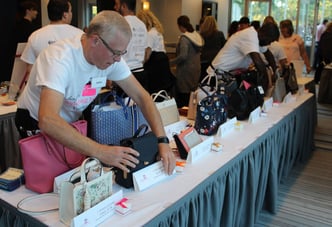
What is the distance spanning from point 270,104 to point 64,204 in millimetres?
2026

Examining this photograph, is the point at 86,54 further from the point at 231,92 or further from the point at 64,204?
the point at 231,92

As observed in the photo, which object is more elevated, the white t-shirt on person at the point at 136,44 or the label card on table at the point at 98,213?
the white t-shirt on person at the point at 136,44

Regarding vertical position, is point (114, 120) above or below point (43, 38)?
below

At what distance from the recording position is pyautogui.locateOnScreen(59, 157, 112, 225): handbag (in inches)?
43.7

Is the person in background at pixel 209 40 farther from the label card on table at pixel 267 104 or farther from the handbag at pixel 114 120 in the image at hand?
the handbag at pixel 114 120

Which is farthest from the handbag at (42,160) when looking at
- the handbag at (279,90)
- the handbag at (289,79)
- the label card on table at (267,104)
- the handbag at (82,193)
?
the handbag at (289,79)

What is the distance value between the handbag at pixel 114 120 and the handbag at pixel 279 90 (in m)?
1.56

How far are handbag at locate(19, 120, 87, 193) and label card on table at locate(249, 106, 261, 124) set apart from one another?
4.43ft

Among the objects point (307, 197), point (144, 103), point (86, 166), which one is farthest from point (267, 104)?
point (86, 166)

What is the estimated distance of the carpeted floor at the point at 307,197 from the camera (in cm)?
254

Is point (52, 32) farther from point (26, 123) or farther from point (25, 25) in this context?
point (25, 25)

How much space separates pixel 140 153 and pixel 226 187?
0.60 m

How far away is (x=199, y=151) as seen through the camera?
1.73 m

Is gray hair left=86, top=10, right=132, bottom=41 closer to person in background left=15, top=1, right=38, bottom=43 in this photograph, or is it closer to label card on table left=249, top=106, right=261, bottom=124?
label card on table left=249, top=106, right=261, bottom=124
